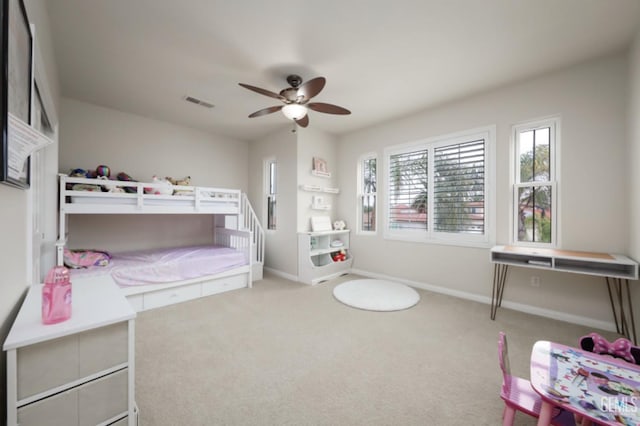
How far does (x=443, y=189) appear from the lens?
3641mm

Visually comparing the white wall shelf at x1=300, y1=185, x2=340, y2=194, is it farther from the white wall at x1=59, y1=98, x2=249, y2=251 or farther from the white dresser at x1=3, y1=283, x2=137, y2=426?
the white dresser at x1=3, y1=283, x2=137, y2=426

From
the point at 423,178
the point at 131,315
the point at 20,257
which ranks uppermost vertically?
the point at 423,178

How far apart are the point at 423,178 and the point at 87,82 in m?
4.55

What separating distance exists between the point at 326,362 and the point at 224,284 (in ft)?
7.38

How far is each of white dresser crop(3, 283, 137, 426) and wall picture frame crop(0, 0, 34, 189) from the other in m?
0.58

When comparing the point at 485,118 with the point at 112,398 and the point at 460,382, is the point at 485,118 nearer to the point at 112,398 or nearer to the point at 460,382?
the point at 460,382

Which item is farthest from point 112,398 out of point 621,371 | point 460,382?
point 621,371

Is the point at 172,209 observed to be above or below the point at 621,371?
above

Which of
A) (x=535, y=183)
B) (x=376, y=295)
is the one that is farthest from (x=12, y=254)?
(x=535, y=183)

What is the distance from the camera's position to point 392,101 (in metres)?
3.42

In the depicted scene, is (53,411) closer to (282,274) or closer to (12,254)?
(12,254)

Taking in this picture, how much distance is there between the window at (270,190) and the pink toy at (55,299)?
150 inches

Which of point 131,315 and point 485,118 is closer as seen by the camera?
point 131,315

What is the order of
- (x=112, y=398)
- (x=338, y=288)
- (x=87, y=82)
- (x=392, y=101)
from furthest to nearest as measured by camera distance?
1. (x=338, y=288)
2. (x=392, y=101)
3. (x=87, y=82)
4. (x=112, y=398)
